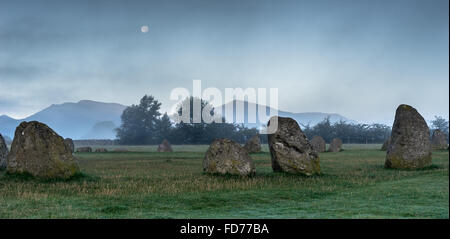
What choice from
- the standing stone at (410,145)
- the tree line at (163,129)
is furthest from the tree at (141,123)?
the standing stone at (410,145)

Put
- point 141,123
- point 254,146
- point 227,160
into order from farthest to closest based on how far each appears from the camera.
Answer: point 141,123 → point 254,146 → point 227,160

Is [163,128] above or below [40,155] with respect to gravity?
above

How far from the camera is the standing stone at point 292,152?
711 inches

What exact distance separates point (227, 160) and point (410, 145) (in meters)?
9.87

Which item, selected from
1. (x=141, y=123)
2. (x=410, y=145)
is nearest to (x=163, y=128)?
(x=141, y=123)

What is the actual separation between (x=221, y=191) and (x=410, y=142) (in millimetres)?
12269

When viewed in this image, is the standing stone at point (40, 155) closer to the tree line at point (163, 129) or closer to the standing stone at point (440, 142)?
the standing stone at point (440, 142)

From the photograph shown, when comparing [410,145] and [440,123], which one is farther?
[440,123]

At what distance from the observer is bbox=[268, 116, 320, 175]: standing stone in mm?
18062

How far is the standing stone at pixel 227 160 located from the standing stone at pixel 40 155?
5.49 meters

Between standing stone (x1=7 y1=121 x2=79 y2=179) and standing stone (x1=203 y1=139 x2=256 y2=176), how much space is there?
5.49 meters

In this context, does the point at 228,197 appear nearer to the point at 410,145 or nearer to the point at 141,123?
the point at 410,145

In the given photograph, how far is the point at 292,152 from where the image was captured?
722 inches
